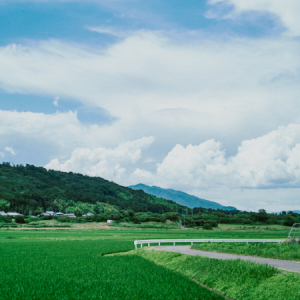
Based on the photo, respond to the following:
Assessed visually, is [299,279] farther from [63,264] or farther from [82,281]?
[63,264]

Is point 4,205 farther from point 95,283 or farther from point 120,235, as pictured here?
point 95,283

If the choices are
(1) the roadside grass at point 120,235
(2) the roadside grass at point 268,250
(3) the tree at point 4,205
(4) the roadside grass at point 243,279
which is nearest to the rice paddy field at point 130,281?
(4) the roadside grass at point 243,279

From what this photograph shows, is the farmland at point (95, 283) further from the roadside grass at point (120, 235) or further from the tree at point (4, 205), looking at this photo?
the tree at point (4, 205)

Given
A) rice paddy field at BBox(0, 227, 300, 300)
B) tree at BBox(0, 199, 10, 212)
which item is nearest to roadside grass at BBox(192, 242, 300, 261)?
rice paddy field at BBox(0, 227, 300, 300)

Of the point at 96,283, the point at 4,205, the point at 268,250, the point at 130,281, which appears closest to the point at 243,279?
the point at 130,281

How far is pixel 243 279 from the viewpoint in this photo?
1412 centimetres

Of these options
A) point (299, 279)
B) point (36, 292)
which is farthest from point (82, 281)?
point (299, 279)

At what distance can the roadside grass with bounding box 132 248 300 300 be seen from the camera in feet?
39.9

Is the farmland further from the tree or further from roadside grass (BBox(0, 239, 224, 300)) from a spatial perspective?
the tree

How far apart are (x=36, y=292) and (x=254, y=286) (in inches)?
339

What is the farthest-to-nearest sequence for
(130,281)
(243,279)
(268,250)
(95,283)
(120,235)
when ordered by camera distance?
(120,235) < (268,250) < (130,281) < (95,283) < (243,279)

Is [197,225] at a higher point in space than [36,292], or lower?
lower

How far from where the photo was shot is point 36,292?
13.6m

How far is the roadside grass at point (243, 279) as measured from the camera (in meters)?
12.2
